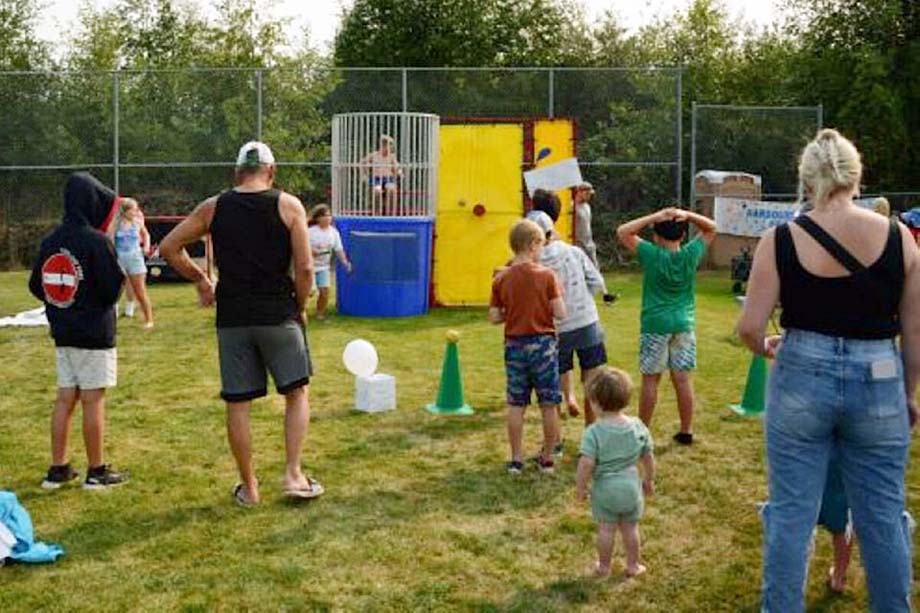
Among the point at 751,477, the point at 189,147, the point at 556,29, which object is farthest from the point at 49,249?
the point at 556,29

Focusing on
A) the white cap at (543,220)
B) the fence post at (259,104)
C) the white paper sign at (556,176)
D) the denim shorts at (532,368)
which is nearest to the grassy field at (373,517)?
the denim shorts at (532,368)

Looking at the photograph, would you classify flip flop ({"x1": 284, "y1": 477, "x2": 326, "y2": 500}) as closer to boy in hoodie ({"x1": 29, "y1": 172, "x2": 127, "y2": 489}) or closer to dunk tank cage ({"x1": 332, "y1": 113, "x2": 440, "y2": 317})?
boy in hoodie ({"x1": 29, "y1": 172, "x2": 127, "y2": 489})

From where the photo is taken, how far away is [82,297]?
229 inches

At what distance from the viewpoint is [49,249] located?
19.2ft

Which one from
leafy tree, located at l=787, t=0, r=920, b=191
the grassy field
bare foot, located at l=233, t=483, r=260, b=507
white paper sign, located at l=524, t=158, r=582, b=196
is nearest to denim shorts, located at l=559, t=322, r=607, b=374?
the grassy field

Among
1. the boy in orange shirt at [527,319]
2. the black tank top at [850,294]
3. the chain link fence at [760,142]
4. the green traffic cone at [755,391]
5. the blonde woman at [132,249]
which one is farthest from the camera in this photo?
the chain link fence at [760,142]

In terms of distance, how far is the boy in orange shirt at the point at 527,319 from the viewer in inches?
242

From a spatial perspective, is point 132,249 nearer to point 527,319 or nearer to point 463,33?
point 527,319

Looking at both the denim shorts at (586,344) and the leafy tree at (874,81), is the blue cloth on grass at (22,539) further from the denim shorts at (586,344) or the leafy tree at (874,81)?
the leafy tree at (874,81)

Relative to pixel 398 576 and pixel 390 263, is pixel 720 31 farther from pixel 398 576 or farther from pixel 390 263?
pixel 398 576

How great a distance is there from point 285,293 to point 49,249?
1.38 metres

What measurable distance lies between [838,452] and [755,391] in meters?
4.40

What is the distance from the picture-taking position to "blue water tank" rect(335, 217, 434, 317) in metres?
13.5

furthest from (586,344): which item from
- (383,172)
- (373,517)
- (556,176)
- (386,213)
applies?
(386,213)
